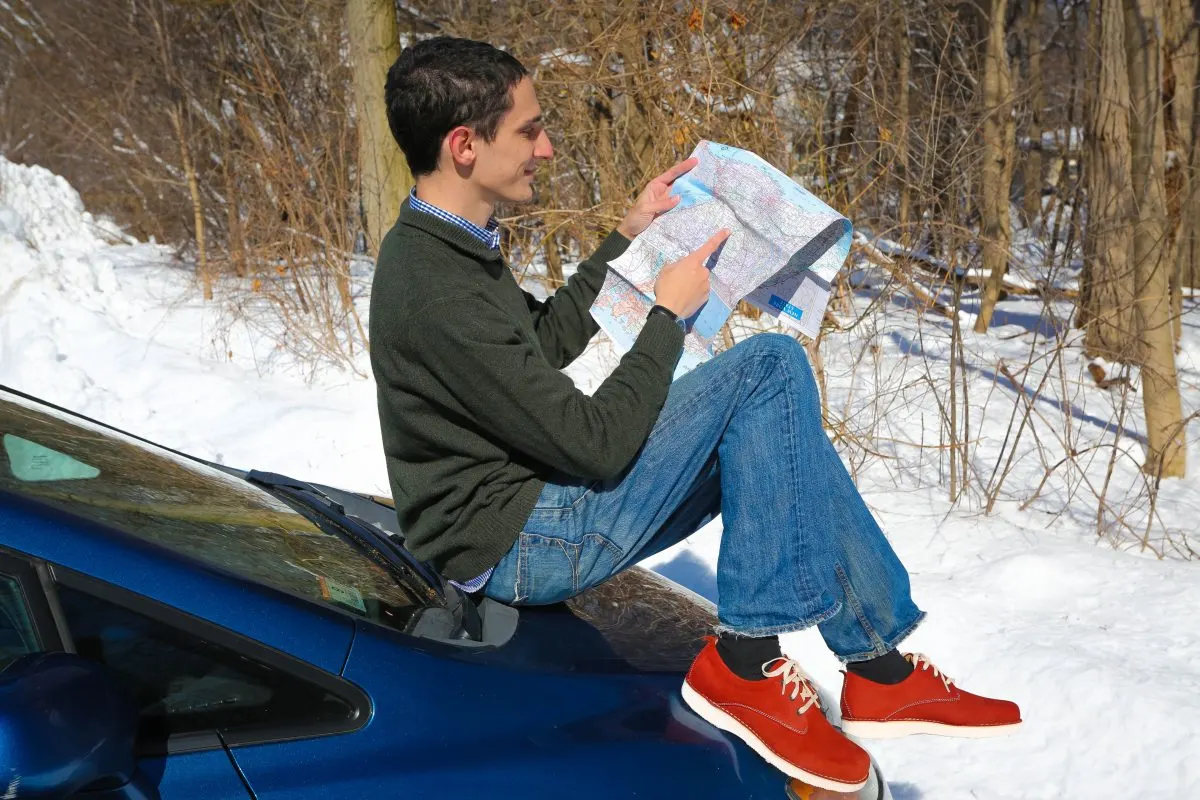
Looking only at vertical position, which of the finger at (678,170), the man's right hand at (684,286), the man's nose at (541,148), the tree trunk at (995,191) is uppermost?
the tree trunk at (995,191)

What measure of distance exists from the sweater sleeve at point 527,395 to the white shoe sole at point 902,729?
73cm

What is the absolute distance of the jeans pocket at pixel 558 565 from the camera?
89.3 inches

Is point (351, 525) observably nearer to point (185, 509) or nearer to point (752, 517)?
point (185, 509)

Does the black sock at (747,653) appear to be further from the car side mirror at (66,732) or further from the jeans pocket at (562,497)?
the car side mirror at (66,732)

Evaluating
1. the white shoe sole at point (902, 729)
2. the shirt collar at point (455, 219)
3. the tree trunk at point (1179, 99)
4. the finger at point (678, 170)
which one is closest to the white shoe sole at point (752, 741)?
the white shoe sole at point (902, 729)

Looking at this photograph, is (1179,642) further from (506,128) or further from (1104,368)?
(1104,368)

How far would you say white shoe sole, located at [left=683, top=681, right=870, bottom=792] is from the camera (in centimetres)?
201

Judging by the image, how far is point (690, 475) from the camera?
2.31m

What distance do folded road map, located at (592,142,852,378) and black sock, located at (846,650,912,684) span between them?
2.38ft

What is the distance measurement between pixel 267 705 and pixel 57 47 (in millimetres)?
14329

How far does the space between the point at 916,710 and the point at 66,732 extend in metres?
1.60

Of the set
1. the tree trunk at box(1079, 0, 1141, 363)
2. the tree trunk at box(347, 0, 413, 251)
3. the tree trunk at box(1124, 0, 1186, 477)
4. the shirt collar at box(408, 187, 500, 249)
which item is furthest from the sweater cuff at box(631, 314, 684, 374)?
the tree trunk at box(347, 0, 413, 251)

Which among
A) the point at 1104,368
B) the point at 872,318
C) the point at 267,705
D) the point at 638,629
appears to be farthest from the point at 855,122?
the point at 267,705

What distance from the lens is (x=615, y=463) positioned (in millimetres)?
2197
